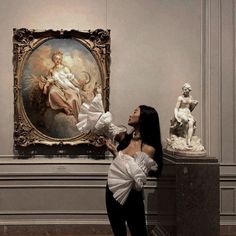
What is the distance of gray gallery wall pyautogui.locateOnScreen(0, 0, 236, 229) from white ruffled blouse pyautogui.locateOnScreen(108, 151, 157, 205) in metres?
2.36

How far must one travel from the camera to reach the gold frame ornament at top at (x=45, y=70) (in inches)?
247

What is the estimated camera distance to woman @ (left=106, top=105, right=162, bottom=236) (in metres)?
4.09

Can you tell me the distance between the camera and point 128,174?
4102mm

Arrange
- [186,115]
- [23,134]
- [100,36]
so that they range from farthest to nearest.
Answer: [100,36]
[23,134]
[186,115]

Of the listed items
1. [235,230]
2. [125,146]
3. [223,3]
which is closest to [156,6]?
[223,3]

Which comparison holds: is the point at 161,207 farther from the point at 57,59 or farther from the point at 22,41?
the point at 22,41

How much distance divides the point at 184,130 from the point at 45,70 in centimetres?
227

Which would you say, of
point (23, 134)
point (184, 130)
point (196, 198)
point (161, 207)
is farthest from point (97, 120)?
point (23, 134)

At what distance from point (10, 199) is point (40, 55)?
222 cm

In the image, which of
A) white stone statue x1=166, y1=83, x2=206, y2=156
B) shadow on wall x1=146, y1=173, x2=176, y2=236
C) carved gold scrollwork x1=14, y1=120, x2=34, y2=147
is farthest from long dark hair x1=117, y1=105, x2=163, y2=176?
carved gold scrollwork x1=14, y1=120, x2=34, y2=147

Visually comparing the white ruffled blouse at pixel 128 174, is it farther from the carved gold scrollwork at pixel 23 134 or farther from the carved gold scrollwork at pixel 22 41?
the carved gold scrollwork at pixel 22 41

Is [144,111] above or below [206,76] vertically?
below

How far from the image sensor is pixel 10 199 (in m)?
6.32

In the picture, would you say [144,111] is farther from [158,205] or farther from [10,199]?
[10,199]
